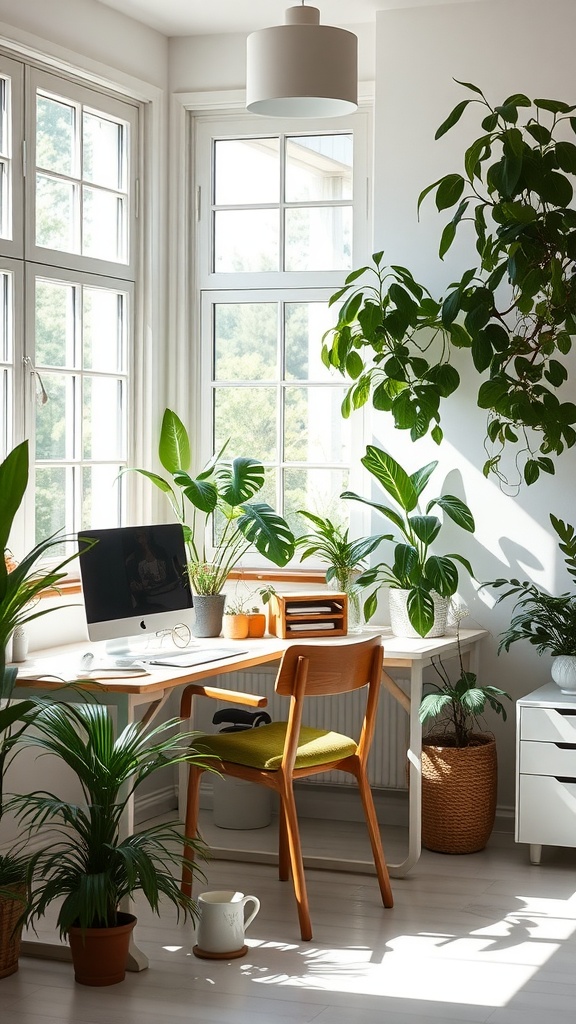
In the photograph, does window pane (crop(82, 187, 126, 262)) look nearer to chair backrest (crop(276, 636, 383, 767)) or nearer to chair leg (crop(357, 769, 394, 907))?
chair backrest (crop(276, 636, 383, 767))

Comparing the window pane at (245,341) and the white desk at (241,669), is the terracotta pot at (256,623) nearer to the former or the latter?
the white desk at (241,669)

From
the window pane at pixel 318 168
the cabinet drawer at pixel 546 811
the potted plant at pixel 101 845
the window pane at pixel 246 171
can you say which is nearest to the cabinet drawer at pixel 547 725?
the cabinet drawer at pixel 546 811

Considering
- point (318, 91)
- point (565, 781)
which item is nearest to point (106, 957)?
point (565, 781)

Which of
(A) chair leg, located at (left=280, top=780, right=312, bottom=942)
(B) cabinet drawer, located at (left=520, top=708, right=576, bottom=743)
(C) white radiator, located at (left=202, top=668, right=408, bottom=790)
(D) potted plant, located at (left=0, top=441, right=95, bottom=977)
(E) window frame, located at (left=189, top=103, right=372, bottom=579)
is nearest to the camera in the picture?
(D) potted plant, located at (left=0, top=441, right=95, bottom=977)

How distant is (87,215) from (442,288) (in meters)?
1.36

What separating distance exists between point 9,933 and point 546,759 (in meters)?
1.93

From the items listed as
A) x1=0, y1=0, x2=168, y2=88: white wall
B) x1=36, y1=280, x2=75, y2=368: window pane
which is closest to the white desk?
x1=36, y1=280, x2=75, y2=368: window pane

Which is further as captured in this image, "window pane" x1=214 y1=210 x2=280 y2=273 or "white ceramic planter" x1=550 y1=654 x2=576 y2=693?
"window pane" x1=214 y1=210 x2=280 y2=273

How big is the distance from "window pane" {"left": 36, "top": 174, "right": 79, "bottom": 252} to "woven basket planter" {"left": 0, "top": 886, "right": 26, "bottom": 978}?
2293 mm

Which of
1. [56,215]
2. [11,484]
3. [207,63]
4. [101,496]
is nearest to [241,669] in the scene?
[101,496]

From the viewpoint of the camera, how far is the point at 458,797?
4.62 meters

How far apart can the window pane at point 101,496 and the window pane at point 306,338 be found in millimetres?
826

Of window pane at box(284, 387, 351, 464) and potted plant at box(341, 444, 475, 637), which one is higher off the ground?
window pane at box(284, 387, 351, 464)

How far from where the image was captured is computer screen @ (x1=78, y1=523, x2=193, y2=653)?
161 inches
